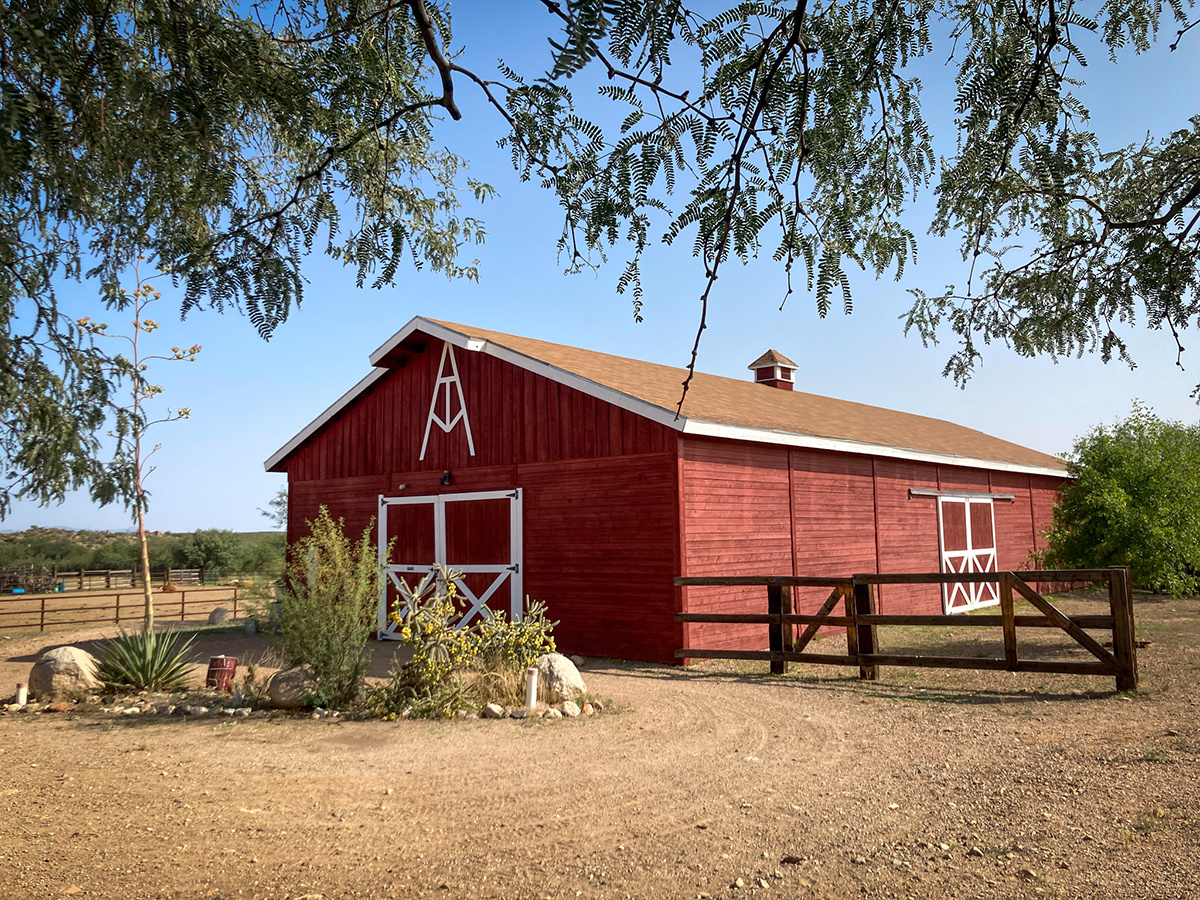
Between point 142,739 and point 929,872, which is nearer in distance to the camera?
point 929,872

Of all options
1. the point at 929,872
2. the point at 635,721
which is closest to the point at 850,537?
the point at 635,721

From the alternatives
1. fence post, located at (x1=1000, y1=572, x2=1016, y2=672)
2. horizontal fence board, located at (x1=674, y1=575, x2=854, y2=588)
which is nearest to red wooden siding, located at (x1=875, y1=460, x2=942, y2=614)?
horizontal fence board, located at (x1=674, y1=575, x2=854, y2=588)

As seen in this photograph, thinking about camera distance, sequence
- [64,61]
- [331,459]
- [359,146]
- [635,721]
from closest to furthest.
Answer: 1. [64,61]
2. [359,146]
3. [635,721]
4. [331,459]

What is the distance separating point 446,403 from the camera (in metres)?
14.7

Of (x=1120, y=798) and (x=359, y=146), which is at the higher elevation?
(x=359, y=146)

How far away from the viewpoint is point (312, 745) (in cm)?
703

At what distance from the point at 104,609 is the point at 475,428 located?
1655cm

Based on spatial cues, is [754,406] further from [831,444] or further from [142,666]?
[142,666]

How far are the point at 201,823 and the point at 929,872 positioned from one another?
4137mm

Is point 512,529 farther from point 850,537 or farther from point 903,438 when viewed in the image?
point 903,438

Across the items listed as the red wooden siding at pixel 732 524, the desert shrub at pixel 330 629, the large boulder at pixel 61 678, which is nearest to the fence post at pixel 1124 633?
the red wooden siding at pixel 732 524

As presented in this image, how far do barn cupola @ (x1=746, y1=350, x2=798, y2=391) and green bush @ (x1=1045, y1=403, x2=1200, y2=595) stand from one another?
8439mm

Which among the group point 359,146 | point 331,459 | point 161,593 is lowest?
point 161,593

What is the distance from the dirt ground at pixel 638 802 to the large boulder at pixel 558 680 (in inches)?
18.9
